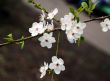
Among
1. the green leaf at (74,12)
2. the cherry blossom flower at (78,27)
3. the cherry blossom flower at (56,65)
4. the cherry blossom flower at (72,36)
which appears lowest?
the cherry blossom flower at (56,65)

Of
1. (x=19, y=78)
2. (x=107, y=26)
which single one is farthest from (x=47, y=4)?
(x=107, y=26)

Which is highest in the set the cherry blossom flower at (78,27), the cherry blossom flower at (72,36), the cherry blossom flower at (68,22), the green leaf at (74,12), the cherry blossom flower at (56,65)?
the green leaf at (74,12)

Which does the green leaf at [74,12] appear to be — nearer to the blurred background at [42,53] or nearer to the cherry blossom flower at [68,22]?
the cherry blossom flower at [68,22]

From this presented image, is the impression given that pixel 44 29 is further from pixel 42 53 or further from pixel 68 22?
pixel 42 53

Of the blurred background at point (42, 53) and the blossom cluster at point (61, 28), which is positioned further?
the blurred background at point (42, 53)

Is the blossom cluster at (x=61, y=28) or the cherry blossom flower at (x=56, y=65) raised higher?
the blossom cluster at (x=61, y=28)

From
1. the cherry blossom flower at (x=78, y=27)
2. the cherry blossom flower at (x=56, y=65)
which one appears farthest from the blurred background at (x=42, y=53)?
the cherry blossom flower at (x=78, y=27)

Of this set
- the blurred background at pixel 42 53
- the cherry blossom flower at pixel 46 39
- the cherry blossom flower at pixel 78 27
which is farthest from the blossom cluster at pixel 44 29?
the blurred background at pixel 42 53

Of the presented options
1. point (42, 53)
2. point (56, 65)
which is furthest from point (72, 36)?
point (42, 53)

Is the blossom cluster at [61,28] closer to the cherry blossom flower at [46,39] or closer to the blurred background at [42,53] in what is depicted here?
the cherry blossom flower at [46,39]

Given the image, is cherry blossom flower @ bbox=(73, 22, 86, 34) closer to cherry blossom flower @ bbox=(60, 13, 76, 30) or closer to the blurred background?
Result: cherry blossom flower @ bbox=(60, 13, 76, 30)
